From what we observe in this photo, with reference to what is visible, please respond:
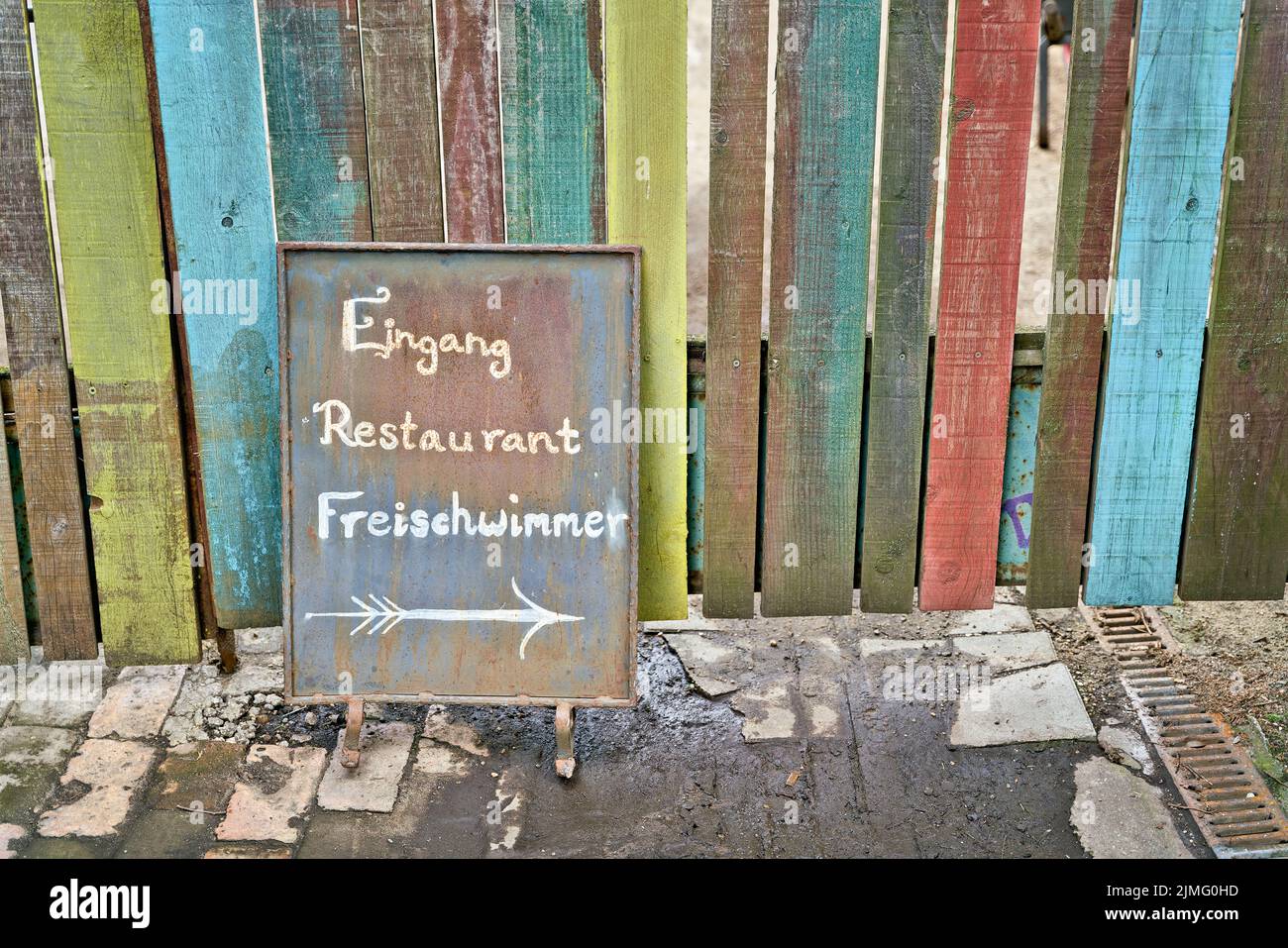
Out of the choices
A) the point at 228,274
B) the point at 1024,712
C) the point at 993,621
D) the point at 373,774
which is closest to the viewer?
the point at 228,274

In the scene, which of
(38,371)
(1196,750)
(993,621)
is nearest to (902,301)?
(993,621)

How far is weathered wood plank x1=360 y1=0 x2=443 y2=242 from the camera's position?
3184 mm

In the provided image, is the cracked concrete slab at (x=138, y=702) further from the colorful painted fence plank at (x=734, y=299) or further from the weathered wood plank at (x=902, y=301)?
the weathered wood plank at (x=902, y=301)

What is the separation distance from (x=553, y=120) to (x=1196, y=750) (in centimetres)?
266

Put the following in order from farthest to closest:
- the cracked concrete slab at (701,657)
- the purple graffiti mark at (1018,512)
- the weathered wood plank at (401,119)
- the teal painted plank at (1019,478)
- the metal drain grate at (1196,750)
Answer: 1. the cracked concrete slab at (701,657)
2. the purple graffiti mark at (1018,512)
3. the teal painted plank at (1019,478)
4. the metal drain grate at (1196,750)
5. the weathered wood plank at (401,119)

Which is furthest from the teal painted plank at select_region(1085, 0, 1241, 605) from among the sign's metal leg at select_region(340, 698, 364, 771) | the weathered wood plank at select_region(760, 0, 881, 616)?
the sign's metal leg at select_region(340, 698, 364, 771)

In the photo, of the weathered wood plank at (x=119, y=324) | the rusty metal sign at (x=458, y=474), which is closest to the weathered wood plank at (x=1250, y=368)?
the rusty metal sign at (x=458, y=474)

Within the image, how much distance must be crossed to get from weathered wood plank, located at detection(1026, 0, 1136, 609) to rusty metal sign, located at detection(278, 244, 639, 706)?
1.24 m

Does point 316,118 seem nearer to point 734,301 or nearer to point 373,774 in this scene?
point 734,301

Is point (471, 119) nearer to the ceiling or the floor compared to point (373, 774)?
nearer to the ceiling

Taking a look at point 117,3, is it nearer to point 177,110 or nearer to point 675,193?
point 177,110

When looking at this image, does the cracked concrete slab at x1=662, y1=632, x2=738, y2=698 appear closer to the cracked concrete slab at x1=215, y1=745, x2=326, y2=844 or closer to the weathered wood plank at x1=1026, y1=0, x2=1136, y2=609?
the weathered wood plank at x1=1026, y1=0, x2=1136, y2=609

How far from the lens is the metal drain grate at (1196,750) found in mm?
3295

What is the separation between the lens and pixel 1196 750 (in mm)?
3617
